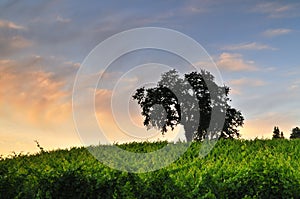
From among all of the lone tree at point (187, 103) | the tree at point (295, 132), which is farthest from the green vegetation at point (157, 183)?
the tree at point (295, 132)

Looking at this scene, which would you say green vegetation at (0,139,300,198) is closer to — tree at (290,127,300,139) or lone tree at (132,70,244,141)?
lone tree at (132,70,244,141)

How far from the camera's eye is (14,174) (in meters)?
8.08

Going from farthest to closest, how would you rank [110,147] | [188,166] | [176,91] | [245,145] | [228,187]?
[176,91] < [110,147] < [245,145] < [188,166] < [228,187]

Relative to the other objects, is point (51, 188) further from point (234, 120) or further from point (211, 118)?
point (234, 120)

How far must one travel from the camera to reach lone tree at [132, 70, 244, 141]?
18656 millimetres

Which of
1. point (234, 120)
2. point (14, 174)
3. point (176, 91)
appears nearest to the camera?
point (14, 174)

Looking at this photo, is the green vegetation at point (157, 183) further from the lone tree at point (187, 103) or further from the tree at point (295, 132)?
the tree at point (295, 132)

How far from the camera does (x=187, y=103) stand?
739 inches

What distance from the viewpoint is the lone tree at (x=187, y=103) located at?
18656mm

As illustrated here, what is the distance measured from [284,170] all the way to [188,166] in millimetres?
2260

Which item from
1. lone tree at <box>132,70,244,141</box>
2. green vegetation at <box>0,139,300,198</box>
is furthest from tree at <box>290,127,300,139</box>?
green vegetation at <box>0,139,300,198</box>

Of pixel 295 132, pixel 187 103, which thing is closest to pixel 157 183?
pixel 187 103

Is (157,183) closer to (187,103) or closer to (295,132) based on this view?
(187,103)

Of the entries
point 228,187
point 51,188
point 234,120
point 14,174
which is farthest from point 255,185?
point 234,120
